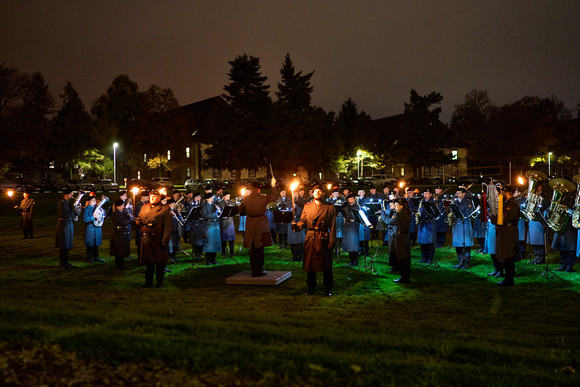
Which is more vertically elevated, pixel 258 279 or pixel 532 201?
pixel 532 201

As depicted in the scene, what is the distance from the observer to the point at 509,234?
37.4 ft

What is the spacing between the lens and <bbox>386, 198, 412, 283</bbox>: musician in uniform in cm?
1189

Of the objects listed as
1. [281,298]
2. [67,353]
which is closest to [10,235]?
[281,298]

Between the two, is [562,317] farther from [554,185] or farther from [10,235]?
[10,235]

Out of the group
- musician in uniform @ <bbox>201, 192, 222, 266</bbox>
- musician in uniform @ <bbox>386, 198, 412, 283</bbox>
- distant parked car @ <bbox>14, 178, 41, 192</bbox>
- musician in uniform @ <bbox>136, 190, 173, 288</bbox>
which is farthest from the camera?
distant parked car @ <bbox>14, 178, 41, 192</bbox>

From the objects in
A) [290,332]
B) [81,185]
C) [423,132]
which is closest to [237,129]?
[81,185]

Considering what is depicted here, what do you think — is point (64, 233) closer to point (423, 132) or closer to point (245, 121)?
point (245, 121)

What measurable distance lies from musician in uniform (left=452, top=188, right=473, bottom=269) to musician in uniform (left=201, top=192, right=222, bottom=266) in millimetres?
6986

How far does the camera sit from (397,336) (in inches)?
277

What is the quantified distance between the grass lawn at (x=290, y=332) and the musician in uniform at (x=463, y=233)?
1.78 m

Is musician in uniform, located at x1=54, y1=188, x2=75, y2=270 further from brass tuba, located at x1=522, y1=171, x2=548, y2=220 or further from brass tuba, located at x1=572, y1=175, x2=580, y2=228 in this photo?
brass tuba, located at x1=572, y1=175, x2=580, y2=228

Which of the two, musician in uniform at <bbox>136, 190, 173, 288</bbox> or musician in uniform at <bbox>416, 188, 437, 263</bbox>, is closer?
musician in uniform at <bbox>136, 190, 173, 288</bbox>

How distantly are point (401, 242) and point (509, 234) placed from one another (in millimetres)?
2402

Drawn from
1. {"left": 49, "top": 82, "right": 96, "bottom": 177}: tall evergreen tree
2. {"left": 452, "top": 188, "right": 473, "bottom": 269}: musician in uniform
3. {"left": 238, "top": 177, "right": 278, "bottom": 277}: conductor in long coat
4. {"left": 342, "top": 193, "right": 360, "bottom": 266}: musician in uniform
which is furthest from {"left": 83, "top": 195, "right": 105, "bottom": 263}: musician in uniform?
{"left": 49, "top": 82, "right": 96, "bottom": 177}: tall evergreen tree
